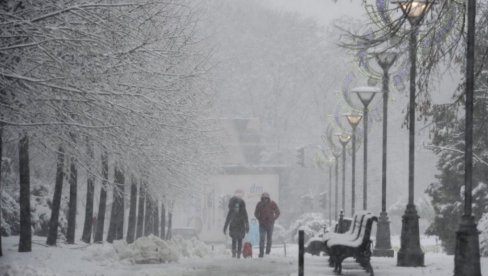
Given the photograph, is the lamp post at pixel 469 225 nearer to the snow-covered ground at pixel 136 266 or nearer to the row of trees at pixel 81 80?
the snow-covered ground at pixel 136 266

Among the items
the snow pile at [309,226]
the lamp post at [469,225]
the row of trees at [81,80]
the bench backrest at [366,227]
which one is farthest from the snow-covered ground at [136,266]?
the snow pile at [309,226]

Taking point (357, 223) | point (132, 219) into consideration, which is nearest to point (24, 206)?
point (357, 223)

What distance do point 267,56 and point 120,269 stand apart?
2924 inches

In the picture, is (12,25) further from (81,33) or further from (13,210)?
(13,210)

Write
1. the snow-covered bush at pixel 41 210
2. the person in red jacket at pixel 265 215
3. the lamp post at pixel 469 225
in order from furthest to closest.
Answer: the snow-covered bush at pixel 41 210 → the person in red jacket at pixel 265 215 → the lamp post at pixel 469 225

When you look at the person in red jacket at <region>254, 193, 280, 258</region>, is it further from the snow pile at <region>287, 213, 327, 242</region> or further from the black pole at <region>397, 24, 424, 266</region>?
the snow pile at <region>287, 213, 327, 242</region>

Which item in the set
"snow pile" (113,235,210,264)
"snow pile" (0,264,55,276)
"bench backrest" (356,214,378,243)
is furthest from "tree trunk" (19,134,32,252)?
"bench backrest" (356,214,378,243)

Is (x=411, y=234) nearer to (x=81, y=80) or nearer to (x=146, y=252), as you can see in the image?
(x=146, y=252)

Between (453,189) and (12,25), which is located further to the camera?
(453,189)

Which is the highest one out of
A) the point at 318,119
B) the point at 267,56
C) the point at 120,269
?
the point at 267,56

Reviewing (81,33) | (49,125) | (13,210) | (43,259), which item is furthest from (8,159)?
(81,33)

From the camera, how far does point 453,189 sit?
3284cm

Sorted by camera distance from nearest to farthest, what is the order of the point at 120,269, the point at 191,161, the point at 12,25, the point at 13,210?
the point at 12,25, the point at 120,269, the point at 13,210, the point at 191,161

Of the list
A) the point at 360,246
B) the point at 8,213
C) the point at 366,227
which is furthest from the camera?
the point at 8,213
